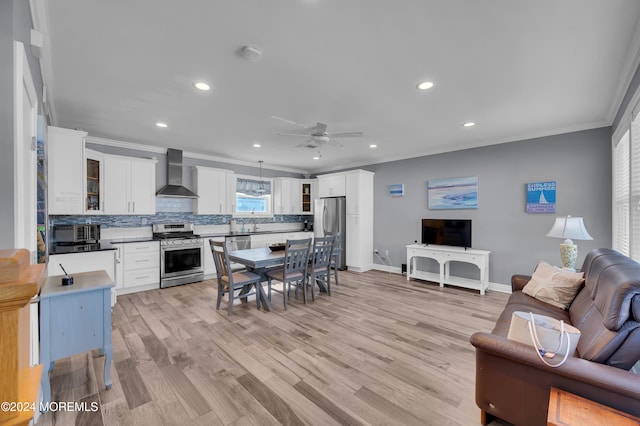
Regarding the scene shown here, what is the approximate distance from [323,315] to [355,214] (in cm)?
306

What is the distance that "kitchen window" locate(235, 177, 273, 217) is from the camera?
6.49 meters

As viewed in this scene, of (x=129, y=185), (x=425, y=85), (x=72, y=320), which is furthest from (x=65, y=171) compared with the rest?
(x=425, y=85)

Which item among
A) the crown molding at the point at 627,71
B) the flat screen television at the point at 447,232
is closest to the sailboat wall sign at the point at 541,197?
the flat screen television at the point at 447,232

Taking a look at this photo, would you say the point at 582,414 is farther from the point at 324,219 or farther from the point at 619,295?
the point at 324,219

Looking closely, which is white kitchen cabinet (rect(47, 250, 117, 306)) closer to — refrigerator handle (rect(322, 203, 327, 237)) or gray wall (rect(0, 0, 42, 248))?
gray wall (rect(0, 0, 42, 248))

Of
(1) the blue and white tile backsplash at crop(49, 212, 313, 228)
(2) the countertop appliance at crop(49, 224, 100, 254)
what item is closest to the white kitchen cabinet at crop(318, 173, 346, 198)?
(1) the blue and white tile backsplash at crop(49, 212, 313, 228)

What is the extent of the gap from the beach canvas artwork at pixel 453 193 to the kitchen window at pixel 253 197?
3.80 m

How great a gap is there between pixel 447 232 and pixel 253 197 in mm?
4375

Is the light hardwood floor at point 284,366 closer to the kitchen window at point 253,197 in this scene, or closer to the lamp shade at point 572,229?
the lamp shade at point 572,229

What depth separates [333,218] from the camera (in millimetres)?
6508

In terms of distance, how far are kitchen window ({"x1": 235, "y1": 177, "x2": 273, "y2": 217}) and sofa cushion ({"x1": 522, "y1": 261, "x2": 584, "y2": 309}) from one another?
544 centimetres

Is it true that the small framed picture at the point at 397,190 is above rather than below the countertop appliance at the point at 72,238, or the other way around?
above

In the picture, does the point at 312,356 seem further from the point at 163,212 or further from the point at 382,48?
the point at 163,212

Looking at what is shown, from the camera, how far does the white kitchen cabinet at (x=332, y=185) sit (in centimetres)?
654
